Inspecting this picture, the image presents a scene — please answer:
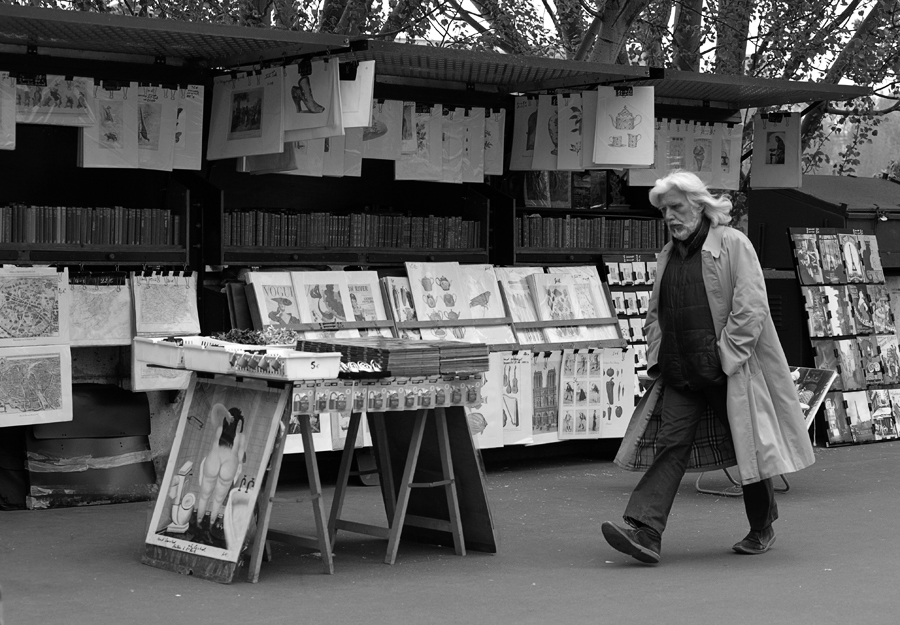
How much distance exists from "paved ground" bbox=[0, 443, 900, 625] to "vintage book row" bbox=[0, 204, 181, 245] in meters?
1.69

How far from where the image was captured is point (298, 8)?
16.1 metres

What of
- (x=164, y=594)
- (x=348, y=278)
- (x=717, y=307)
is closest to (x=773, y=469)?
(x=717, y=307)

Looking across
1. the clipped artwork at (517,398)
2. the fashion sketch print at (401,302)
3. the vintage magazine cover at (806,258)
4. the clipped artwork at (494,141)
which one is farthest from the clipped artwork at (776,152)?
the fashion sketch print at (401,302)

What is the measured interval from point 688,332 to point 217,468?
2.43 metres

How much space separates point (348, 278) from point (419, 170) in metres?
1.02

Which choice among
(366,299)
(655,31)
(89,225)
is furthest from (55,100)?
(655,31)

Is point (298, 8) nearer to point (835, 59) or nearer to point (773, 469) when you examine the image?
point (835, 59)

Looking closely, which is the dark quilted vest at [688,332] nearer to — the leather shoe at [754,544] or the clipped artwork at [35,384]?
the leather shoe at [754,544]

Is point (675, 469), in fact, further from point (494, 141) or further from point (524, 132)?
point (524, 132)

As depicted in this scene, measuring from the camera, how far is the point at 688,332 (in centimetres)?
646

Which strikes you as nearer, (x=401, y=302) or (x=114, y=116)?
(x=114, y=116)

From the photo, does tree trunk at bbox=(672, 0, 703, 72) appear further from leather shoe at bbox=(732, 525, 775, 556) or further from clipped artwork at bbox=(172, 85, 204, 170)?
leather shoe at bbox=(732, 525, 775, 556)

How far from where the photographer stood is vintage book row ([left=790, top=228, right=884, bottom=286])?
11.2 m

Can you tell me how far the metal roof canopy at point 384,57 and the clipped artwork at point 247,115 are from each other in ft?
0.45
